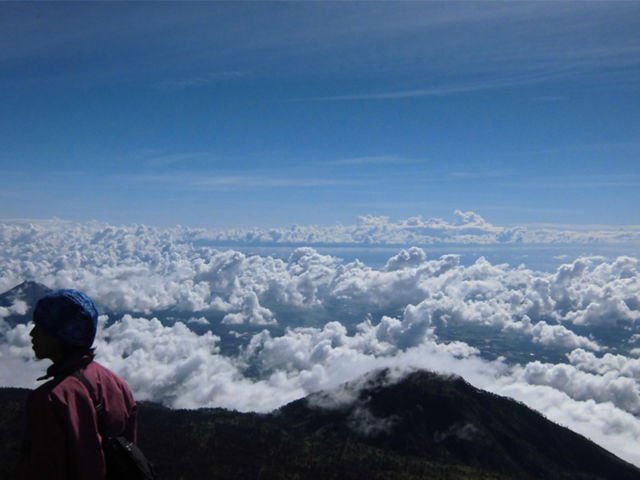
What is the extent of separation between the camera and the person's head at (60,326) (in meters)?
8.95

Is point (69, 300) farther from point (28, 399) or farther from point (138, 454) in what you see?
point (138, 454)

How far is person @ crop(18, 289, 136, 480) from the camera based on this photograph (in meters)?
8.08

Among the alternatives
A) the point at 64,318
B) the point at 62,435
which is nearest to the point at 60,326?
the point at 64,318

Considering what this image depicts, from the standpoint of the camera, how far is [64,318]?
9.01 meters

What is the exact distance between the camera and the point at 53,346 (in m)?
9.06

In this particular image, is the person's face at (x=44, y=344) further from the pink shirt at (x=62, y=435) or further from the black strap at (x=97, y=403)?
the black strap at (x=97, y=403)

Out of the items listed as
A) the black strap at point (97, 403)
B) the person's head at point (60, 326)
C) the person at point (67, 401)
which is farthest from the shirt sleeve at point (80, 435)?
the person's head at point (60, 326)

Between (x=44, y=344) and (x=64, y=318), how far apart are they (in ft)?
1.80

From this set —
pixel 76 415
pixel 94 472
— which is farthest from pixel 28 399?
pixel 94 472

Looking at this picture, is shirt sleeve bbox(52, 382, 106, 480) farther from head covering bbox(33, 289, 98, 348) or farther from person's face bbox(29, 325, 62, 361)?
person's face bbox(29, 325, 62, 361)

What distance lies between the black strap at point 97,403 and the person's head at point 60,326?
2.05 ft

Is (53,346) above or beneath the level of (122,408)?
above

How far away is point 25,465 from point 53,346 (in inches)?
73.7

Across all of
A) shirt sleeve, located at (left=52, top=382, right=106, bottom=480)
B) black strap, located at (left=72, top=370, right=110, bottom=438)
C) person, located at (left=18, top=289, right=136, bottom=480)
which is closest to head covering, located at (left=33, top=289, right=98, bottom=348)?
person, located at (left=18, top=289, right=136, bottom=480)
